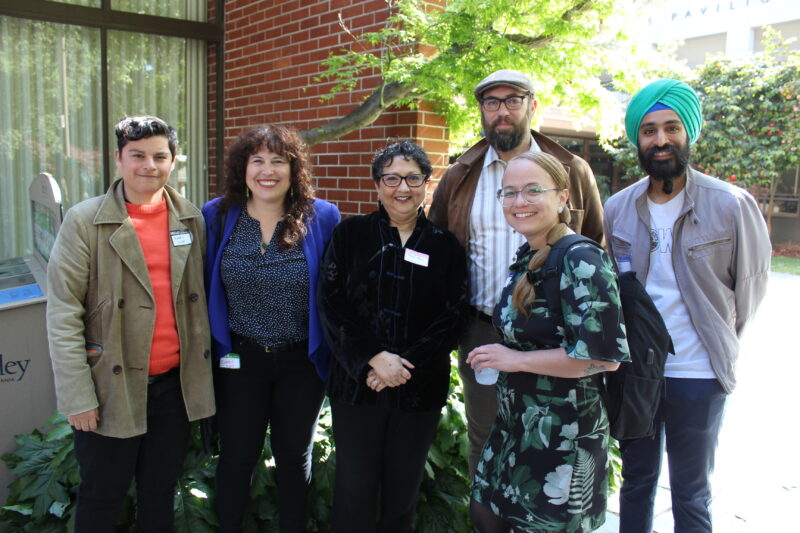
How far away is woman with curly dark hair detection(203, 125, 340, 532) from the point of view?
253cm

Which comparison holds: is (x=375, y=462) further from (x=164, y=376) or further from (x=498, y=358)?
(x=164, y=376)

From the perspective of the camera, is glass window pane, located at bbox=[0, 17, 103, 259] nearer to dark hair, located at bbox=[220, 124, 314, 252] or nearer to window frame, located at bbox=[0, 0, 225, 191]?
window frame, located at bbox=[0, 0, 225, 191]

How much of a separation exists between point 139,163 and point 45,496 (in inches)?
64.6

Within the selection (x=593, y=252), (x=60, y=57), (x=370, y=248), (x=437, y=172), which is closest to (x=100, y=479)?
(x=370, y=248)

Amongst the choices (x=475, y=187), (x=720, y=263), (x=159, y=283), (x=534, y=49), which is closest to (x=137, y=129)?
(x=159, y=283)

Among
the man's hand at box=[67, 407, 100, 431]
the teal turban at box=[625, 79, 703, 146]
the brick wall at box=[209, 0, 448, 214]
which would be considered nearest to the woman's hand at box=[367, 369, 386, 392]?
the man's hand at box=[67, 407, 100, 431]

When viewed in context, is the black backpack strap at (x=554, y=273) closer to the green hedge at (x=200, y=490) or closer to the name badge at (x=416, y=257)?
the name badge at (x=416, y=257)

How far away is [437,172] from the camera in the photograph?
4.59 metres

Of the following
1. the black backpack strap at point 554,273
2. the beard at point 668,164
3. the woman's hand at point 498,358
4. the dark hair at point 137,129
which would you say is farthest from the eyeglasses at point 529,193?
the dark hair at point 137,129

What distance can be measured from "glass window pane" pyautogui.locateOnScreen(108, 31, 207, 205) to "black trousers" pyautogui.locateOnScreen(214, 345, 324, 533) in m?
3.46

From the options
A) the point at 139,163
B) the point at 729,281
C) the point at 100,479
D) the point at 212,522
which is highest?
the point at 139,163

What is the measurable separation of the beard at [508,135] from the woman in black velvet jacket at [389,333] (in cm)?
40

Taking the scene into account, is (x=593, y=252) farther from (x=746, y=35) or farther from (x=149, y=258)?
(x=746, y=35)

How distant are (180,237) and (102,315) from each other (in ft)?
1.38
